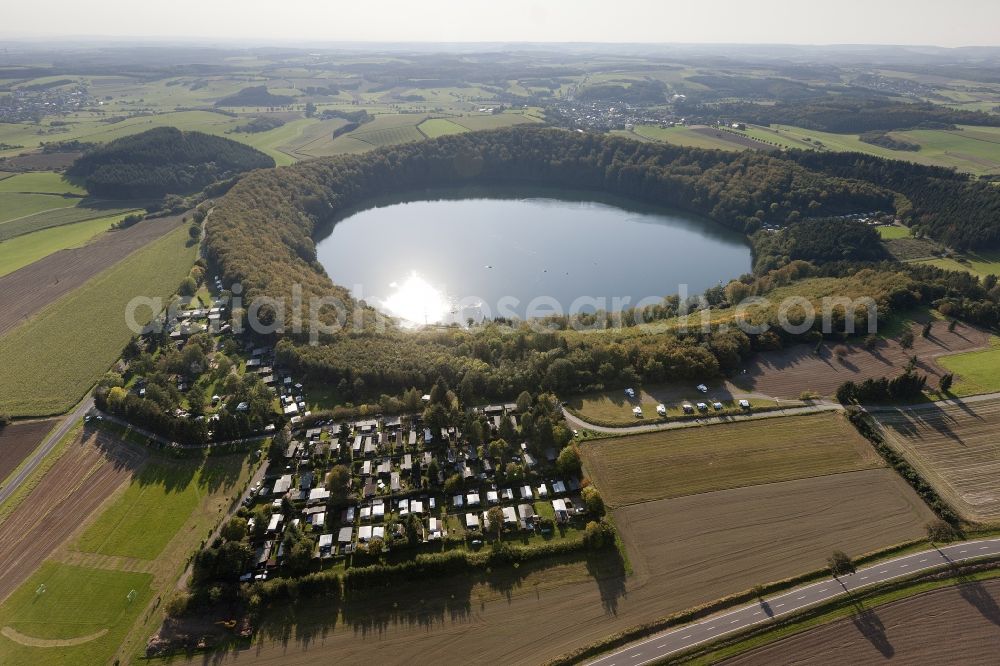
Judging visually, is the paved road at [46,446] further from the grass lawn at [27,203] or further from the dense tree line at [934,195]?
the dense tree line at [934,195]

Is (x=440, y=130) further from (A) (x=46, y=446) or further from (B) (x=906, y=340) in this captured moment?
(A) (x=46, y=446)

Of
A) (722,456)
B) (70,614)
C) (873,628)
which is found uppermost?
(722,456)

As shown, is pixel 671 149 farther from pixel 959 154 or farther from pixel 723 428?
pixel 723 428

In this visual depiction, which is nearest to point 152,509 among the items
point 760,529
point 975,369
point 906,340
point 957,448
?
point 760,529

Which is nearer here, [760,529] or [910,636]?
[910,636]

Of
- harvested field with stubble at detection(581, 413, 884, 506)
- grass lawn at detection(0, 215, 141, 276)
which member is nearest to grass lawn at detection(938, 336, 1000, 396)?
harvested field with stubble at detection(581, 413, 884, 506)

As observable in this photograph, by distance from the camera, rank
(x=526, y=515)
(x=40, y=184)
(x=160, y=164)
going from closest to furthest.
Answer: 1. (x=526, y=515)
2. (x=40, y=184)
3. (x=160, y=164)
